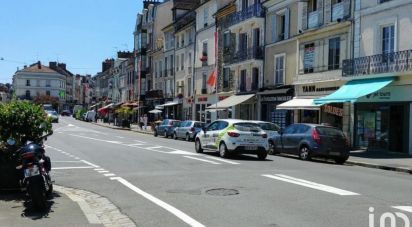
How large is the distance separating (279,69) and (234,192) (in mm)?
27363

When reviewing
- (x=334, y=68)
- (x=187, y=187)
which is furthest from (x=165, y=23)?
(x=187, y=187)

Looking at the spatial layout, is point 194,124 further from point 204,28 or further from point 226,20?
point 204,28

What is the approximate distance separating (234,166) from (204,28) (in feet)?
125

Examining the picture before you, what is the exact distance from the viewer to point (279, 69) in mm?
38000

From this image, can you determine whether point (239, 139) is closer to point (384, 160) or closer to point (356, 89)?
point (384, 160)

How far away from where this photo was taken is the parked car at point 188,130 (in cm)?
3762

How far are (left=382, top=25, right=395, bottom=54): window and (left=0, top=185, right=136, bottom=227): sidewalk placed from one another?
19.8m

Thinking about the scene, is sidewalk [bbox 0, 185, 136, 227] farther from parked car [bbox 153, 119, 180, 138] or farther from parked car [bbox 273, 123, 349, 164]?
parked car [bbox 153, 119, 180, 138]

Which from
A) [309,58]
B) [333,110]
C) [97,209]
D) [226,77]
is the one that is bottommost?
[97,209]

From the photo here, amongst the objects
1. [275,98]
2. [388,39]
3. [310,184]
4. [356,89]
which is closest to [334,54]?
[388,39]

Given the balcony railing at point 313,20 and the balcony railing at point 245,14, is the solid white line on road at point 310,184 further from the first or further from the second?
the balcony railing at point 245,14

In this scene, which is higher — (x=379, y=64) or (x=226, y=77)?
(x=226, y=77)

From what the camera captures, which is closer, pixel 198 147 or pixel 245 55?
pixel 198 147

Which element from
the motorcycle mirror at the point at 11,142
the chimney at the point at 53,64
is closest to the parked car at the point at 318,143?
the motorcycle mirror at the point at 11,142
